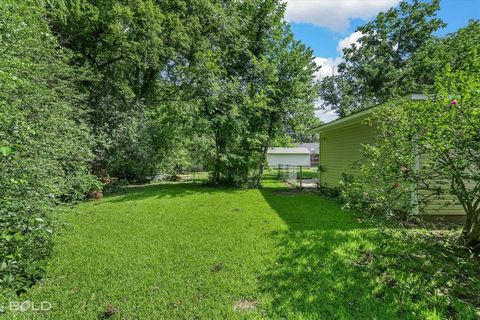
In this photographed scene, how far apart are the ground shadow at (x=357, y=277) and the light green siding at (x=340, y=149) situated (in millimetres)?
3337

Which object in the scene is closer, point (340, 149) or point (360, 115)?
point (360, 115)

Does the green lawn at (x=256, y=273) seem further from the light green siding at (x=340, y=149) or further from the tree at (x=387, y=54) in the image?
the tree at (x=387, y=54)

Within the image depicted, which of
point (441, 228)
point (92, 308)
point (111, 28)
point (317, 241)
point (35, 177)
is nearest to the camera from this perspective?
point (92, 308)

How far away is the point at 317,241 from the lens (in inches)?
187

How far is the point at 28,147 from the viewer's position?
3617mm

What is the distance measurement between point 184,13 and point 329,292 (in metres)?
13.8

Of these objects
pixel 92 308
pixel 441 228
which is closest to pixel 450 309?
pixel 441 228

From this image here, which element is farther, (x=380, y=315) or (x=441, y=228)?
(x=441, y=228)

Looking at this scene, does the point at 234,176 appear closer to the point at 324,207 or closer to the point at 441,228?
the point at 324,207

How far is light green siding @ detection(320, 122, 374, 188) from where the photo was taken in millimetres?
8391

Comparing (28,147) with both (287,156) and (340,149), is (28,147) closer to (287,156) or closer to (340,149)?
(340,149)

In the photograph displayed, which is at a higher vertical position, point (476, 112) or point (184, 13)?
point (184, 13)

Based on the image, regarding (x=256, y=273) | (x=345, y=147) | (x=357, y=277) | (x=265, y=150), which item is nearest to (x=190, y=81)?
(x=265, y=150)

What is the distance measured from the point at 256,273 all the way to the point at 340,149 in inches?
309
